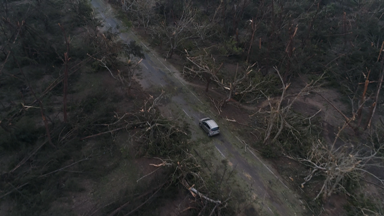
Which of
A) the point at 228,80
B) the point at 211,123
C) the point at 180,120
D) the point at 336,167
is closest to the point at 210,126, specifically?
the point at 211,123

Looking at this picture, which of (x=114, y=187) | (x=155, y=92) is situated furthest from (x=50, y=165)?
(x=155, y=92)

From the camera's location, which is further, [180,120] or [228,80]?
[228,80]

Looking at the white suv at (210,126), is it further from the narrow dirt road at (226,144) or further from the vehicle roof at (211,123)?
the narrow dirt road at (226,144)

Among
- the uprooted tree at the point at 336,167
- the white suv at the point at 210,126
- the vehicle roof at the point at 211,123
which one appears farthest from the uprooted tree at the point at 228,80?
the uprooted tree at the point at 336,167

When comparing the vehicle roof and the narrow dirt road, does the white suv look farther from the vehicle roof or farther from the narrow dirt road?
the narrow dirt road

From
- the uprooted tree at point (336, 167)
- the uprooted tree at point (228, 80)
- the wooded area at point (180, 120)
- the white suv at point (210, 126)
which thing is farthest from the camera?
the uprooted tree at point (228, 80)

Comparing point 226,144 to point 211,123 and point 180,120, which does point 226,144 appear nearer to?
point 211,123

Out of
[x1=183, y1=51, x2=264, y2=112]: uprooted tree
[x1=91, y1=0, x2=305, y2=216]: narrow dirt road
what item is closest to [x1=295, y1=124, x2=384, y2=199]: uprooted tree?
[x1=91, y1=0, x2=305, y2=216]: narrow dirt road
